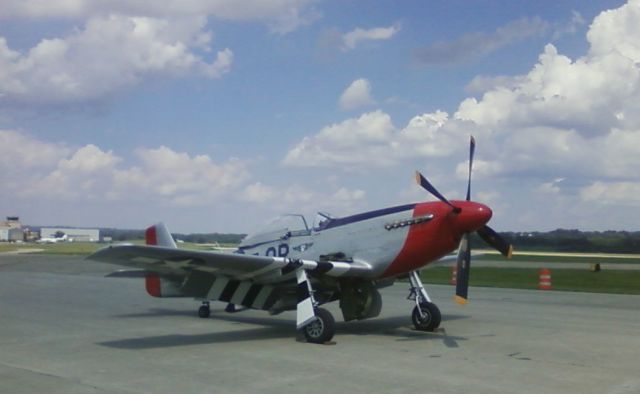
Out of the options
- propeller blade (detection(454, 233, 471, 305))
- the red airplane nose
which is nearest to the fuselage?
the red airplane nose

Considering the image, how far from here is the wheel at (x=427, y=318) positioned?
42.7 feet

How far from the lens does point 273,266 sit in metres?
12.0

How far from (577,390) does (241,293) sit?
6980mm

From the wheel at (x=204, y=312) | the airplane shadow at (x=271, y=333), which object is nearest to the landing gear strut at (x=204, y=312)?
the wheel at (x=204, y=312)

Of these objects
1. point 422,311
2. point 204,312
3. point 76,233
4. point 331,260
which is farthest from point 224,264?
point 76,233

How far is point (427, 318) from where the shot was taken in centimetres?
1310

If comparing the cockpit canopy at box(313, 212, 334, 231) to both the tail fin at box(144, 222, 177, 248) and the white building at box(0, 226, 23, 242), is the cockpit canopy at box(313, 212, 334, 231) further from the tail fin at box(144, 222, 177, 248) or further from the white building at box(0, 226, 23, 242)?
the white building at box(0, 226, 23, 242)

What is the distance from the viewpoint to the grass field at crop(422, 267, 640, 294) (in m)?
27.0

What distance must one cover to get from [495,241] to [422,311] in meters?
1.98

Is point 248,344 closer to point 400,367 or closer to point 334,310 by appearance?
point 400,367

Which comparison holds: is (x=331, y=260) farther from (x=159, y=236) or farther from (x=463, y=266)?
(x=159, y=236)

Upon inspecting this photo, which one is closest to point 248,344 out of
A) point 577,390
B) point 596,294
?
point 577,390

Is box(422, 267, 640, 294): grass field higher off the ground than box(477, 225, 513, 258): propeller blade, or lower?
lower

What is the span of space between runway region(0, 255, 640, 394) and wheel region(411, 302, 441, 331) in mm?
227
